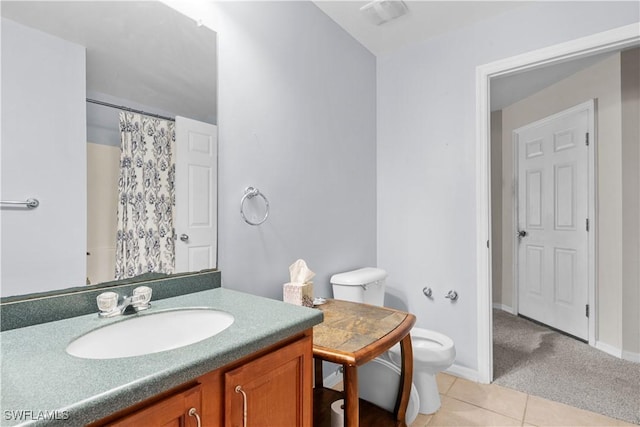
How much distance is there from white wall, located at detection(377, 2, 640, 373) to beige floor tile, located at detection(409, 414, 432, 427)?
0.60 m

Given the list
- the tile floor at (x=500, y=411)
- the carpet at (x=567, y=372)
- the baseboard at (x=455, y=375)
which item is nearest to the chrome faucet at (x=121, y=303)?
the baseboard at (x=455, y=375)

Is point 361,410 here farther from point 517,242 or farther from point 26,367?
point 517,242

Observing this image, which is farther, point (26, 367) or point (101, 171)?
point (101, 171)

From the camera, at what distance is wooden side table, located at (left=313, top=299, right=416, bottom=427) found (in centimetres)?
112

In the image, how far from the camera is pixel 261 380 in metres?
0.85

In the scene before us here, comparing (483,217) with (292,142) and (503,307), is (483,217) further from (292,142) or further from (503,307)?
(503,307)

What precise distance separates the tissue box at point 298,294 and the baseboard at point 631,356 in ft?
8.89

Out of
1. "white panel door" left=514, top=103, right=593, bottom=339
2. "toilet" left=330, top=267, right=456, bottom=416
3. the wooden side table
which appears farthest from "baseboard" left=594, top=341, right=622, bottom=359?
the wooden side table

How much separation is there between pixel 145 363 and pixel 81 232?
59 cm

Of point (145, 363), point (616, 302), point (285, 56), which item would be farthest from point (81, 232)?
point (616, 302)

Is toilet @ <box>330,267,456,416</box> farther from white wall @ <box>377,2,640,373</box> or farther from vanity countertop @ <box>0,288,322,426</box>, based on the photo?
vanity countertop @ <box>0,288,322,426</box>

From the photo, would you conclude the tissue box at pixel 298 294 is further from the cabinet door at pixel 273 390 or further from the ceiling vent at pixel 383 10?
the ceiling vent at pixel 383 10

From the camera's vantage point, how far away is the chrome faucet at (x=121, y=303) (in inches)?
38.6

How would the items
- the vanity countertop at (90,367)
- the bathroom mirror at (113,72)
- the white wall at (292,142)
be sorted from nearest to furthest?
the vanity countertop at (90,367) < the bathroom mirror at (113,72) < the white wall at (292,142)
